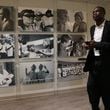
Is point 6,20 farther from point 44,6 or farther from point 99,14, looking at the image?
point 99,14

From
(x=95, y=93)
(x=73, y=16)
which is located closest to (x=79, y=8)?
(x=73, y=16)

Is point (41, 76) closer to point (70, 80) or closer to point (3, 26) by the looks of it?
point (70, 80)

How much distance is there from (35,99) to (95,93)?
2.01 meters

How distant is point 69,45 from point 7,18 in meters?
1.39

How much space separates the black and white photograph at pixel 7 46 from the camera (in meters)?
4.67

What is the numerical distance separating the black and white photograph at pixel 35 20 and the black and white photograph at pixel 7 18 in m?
0.13

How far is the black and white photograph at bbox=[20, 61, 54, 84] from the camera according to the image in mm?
4934

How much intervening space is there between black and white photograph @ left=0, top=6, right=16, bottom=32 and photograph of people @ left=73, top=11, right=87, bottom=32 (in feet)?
4.39

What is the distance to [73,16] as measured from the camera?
17.7 ft

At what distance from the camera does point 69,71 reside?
545 cm

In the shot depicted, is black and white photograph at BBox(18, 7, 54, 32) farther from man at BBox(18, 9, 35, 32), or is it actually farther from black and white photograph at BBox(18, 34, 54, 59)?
black and white photograph at BBox(18, 34, 54, 59)

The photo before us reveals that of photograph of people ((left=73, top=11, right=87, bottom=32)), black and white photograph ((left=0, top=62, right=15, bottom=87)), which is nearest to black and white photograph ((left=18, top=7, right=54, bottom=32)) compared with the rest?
photograph of people ((left=73, top=11, right=87, bottom=32))

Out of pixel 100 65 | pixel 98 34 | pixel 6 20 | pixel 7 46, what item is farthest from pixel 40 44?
pixel 100 65

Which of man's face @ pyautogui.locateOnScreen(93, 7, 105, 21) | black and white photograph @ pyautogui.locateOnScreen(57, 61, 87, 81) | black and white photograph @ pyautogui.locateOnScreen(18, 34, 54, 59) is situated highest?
man's face @ pyautogui.locateOnScreen(93, 7, 105, 21)
